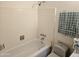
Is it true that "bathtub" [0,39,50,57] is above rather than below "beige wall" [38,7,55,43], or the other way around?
below

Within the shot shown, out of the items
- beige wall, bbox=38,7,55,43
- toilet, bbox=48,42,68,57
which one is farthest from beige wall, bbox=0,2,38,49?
toilet, bbox=48,42,68,57

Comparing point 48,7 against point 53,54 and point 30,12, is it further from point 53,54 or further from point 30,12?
point 53,54

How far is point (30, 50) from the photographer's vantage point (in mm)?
1198

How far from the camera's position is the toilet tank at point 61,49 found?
1.10m

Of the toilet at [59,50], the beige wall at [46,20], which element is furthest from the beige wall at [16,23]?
the toilet at [59,50]

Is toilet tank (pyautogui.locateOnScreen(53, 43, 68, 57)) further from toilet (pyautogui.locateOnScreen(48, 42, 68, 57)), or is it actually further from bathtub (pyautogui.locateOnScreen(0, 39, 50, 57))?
bathtub (pyautogui.locateOnScreen(0, 39, 50, 57))

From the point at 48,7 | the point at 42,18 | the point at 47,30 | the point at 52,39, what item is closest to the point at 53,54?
the point at 52,39

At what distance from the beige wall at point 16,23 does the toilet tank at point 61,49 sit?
28 centimetres

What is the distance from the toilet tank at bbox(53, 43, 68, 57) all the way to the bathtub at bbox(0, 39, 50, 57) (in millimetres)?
107

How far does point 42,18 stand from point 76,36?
1.36ft

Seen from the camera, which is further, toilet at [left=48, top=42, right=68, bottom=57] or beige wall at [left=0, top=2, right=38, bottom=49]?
toilet at [left=48, top=42, right=68, bottom=57]

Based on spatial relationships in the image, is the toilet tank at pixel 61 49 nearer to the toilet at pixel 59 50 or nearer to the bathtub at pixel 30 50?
the toilet at pixel 59 50

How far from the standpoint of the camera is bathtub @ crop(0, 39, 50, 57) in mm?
1085

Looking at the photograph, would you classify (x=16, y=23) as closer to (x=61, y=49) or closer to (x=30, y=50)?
(x=30, y=50)
